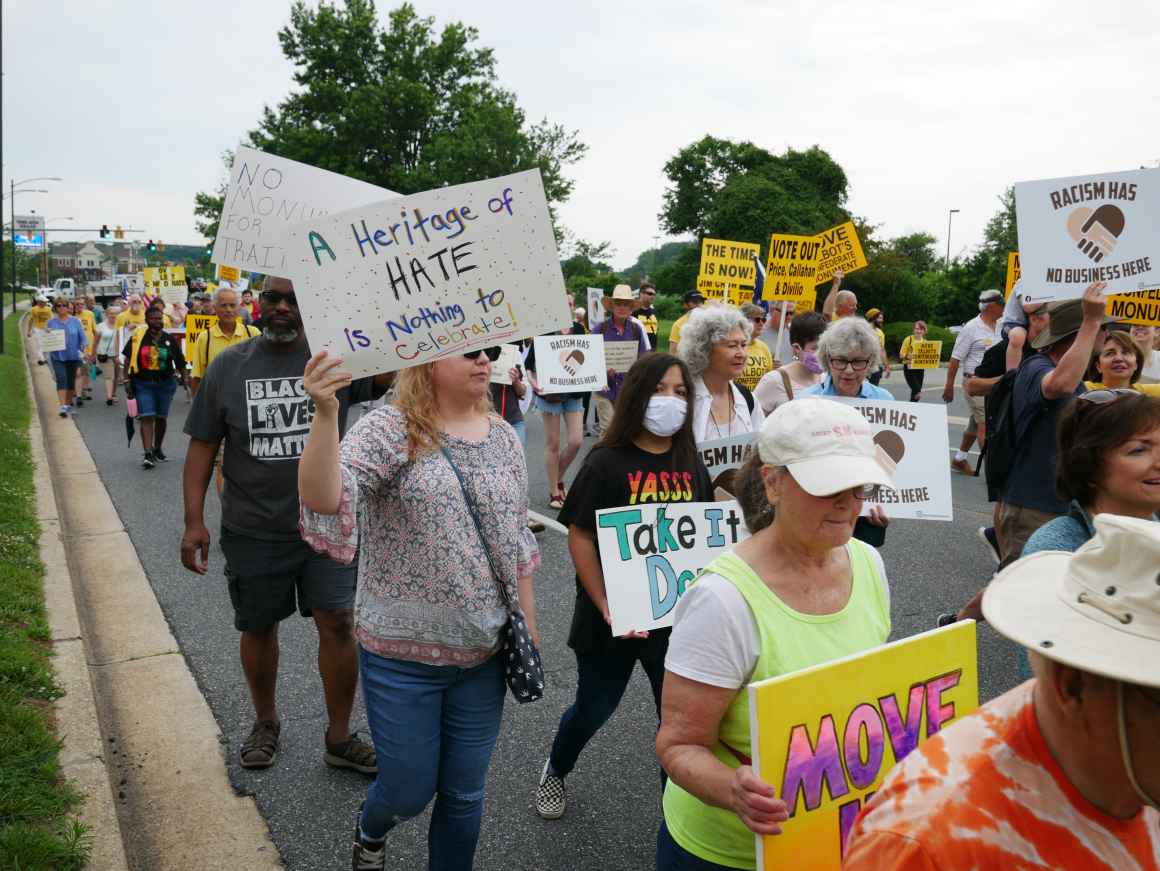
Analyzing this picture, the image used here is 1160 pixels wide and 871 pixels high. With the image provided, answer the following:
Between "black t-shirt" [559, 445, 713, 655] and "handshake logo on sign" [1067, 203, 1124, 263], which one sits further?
"handshake logo on sign" [1067, 203, 1124, 263]

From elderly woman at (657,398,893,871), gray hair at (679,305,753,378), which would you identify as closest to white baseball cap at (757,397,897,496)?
elderly woman at (657,398,893,871)

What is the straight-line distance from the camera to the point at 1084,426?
280 cm

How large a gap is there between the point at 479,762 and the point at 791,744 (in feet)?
4.31

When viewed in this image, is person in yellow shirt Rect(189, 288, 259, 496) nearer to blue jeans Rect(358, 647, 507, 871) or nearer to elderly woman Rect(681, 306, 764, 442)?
elderly woman Rect(681, 306, 764, 442)

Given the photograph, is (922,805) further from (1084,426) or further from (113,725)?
(113,725)

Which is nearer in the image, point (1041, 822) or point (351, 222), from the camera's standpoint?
point (1041, 822)

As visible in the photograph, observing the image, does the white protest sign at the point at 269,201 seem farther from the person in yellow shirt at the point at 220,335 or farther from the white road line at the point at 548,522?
the white road line at the point at 548,522

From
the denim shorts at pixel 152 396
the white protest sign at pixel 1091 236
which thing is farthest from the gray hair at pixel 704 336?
the denim shorts at pixel 152 396

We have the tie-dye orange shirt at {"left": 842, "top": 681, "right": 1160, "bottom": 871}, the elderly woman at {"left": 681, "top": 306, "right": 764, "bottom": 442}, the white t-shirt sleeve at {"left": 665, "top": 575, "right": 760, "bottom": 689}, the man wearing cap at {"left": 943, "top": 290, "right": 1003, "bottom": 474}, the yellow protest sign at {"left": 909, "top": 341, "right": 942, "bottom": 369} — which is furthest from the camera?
the yellow protest sign at {"left": 909, "top": 341, "right": 942, "bottom": 369}

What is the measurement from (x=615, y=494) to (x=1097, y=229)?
289cm

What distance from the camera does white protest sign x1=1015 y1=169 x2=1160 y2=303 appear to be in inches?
175

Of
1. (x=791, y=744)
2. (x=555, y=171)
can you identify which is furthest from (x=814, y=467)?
(x=555, y=171)

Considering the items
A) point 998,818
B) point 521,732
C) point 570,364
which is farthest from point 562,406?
point 998,818

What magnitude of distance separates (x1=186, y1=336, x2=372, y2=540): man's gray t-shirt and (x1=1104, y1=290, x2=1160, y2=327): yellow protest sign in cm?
452
